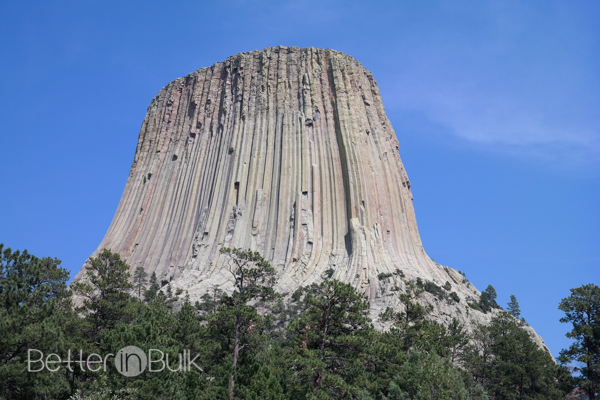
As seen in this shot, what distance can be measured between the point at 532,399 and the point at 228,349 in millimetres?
16100

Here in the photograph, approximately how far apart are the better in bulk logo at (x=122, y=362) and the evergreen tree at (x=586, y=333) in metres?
17.8

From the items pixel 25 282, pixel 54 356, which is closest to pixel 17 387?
pixel 54 356

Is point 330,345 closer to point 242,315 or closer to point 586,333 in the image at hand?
point 242,315

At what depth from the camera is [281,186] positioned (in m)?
64.0

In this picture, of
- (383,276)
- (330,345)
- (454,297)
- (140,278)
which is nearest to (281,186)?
(383,276)

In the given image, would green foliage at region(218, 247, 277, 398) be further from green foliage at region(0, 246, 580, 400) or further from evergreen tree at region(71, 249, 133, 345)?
evergreen tree at region(71, 249, 133, 345)

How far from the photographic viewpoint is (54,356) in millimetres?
22156

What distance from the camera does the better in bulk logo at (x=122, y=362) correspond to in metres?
21.5

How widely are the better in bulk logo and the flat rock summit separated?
28461mm

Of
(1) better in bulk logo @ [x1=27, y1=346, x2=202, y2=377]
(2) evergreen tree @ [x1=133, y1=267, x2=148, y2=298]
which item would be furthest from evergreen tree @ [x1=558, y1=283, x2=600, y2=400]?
(2) evergreen tree @ [x1=133, y1=267, x2=148, y2=298]

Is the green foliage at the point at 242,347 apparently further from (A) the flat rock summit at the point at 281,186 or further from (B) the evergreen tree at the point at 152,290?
(B) the evergreen tree at the point at 152,290

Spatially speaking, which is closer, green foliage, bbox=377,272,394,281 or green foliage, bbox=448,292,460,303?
green foliage, bbox=377,272,394,281

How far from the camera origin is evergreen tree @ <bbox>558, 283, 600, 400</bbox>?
2811 centimetres

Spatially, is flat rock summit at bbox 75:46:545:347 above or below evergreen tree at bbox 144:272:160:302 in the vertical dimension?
above
